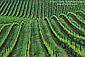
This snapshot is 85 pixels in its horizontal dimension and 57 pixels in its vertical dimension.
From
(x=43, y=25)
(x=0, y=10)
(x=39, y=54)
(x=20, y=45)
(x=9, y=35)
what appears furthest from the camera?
(x=0, y=10)

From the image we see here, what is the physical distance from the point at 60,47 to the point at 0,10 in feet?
65.7

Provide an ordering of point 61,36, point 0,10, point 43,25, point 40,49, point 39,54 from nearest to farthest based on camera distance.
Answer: point 39,54
point 40,49
point 61,36
point 43,25
point 0,10

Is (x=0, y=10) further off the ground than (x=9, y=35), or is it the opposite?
(x=0, y=10)

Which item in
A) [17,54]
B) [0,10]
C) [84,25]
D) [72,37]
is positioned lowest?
[17,54]

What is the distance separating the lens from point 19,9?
93.4 feet

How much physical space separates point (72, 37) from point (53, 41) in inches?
72.4

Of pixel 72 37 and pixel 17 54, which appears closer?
pixel 17 54

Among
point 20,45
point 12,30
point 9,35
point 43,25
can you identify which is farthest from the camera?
point 43,25

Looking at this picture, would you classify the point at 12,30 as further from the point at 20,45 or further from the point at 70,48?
the point at 70,48

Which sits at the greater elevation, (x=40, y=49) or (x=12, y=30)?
(x=12, y=30)

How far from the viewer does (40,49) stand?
1110 centimetres

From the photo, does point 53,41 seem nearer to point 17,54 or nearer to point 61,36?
point 61,36

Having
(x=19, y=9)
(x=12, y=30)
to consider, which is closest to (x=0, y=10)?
(x=19, y=9)

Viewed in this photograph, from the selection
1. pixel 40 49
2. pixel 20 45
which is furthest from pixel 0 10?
pixel 40 49
